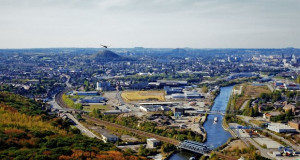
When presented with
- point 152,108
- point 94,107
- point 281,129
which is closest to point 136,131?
point 152,108

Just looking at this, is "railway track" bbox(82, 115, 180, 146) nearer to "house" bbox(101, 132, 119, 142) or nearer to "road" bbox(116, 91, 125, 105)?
"house" bbox(101, 132, 119, 142)

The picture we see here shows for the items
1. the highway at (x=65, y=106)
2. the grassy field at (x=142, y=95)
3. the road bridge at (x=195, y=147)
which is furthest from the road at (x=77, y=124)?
the grassy field at (x=142, y=95)

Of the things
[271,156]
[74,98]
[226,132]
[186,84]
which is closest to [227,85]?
[186,84]

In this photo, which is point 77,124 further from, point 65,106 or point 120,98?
point 120,98

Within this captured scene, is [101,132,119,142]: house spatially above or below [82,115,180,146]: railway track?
above

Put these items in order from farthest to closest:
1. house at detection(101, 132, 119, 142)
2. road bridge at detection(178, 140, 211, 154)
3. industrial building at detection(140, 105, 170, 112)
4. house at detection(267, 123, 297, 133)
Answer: industrial building at detection(140, 105, 170, 112)
house at detection(267, 123, 297, 133)
house at detection(101, 132, 119, 142)
road bridge at detection(178, 140, 211, 154)

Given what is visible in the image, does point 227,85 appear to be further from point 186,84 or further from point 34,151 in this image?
point 34,151

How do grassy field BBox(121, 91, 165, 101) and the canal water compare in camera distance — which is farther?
grassy field BBox(121, 91, 165, 101)

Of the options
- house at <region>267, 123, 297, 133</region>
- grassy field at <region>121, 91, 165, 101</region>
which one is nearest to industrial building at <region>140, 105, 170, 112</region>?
grassy field at <region>121, 91, 165, 101</region>
